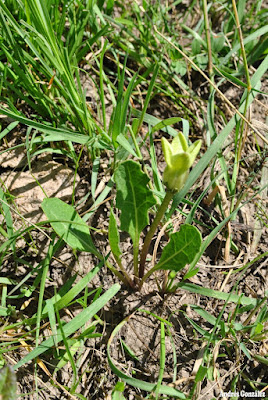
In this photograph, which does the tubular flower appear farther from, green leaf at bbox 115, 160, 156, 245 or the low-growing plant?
green leaf at bbox 115, 160, 156, 245

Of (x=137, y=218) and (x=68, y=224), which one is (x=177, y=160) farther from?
(x=68, y=224)

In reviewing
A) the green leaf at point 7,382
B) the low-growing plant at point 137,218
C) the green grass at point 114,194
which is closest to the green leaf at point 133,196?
the low-growing plant at point 137,218

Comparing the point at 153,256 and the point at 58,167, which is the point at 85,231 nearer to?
the point at 153,256

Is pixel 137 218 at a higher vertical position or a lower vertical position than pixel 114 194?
higher

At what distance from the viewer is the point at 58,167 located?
2.16 meters

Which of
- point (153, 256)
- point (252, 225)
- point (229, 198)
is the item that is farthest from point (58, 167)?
point (252, 225)

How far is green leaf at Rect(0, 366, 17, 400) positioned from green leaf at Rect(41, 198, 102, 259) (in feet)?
1.69

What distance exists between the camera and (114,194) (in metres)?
2.07

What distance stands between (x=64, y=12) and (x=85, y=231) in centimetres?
104

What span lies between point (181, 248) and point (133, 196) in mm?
263

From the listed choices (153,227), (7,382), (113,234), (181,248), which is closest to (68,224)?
(113,234)

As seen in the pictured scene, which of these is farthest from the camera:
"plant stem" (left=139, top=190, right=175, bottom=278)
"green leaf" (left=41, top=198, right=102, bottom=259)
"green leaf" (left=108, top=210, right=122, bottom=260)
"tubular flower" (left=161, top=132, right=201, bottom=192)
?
"green leaf" (left=41, top=198, right=102, bottom=259)

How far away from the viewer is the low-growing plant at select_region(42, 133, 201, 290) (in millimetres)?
1433

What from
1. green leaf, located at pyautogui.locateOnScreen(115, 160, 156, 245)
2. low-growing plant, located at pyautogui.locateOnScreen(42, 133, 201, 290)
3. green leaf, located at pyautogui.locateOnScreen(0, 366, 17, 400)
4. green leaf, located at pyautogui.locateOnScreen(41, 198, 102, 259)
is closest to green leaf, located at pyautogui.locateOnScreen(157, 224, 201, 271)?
low-growing plant, located at pyautogui.locateOnScreen(42, 133, 201, 290)
